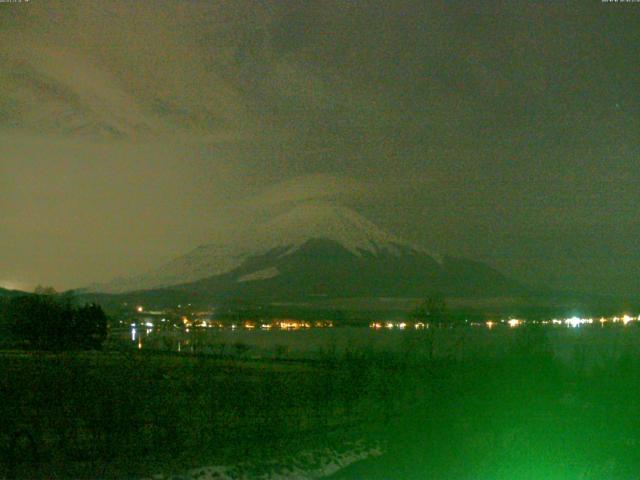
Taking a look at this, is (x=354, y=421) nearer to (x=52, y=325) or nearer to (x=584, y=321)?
(x=52, y=325)

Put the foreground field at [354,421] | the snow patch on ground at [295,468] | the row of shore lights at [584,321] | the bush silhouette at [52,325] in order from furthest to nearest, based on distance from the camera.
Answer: the row of shore lights at [584,321] < the bush silhouette at [52,325] < the foreground field at [354,421] < the snow patch on ground at [295,468]

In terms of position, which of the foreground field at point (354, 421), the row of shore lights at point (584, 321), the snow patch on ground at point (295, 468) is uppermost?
the row of shore lights at point (584, 321)

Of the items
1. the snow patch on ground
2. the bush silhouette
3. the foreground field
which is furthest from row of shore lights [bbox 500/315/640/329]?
the snow patch on ground

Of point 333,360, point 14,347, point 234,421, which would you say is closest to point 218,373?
point 333,360

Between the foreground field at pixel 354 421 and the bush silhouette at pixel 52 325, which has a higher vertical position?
the bush silhouette at pixel 52 325

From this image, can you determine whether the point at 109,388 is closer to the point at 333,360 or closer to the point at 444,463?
the point at 444,463

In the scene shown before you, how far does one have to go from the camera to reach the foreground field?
14.1 m

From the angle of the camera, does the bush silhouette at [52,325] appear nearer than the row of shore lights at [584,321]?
Yes

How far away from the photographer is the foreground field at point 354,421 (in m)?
14.1

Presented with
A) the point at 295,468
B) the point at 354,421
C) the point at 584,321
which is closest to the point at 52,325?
the point at 584,321

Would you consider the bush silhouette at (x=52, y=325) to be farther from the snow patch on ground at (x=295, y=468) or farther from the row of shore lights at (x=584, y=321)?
the snow patch on ground at (x=295, y=468)

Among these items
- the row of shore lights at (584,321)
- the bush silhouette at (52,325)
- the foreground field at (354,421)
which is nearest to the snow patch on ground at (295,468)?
the foreground field at (354,421)

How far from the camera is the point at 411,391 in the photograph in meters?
23.2

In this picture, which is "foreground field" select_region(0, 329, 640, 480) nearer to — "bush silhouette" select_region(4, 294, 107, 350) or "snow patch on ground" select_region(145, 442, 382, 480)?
"snow patch on ground" select_region(145, 442, 382, 480)
